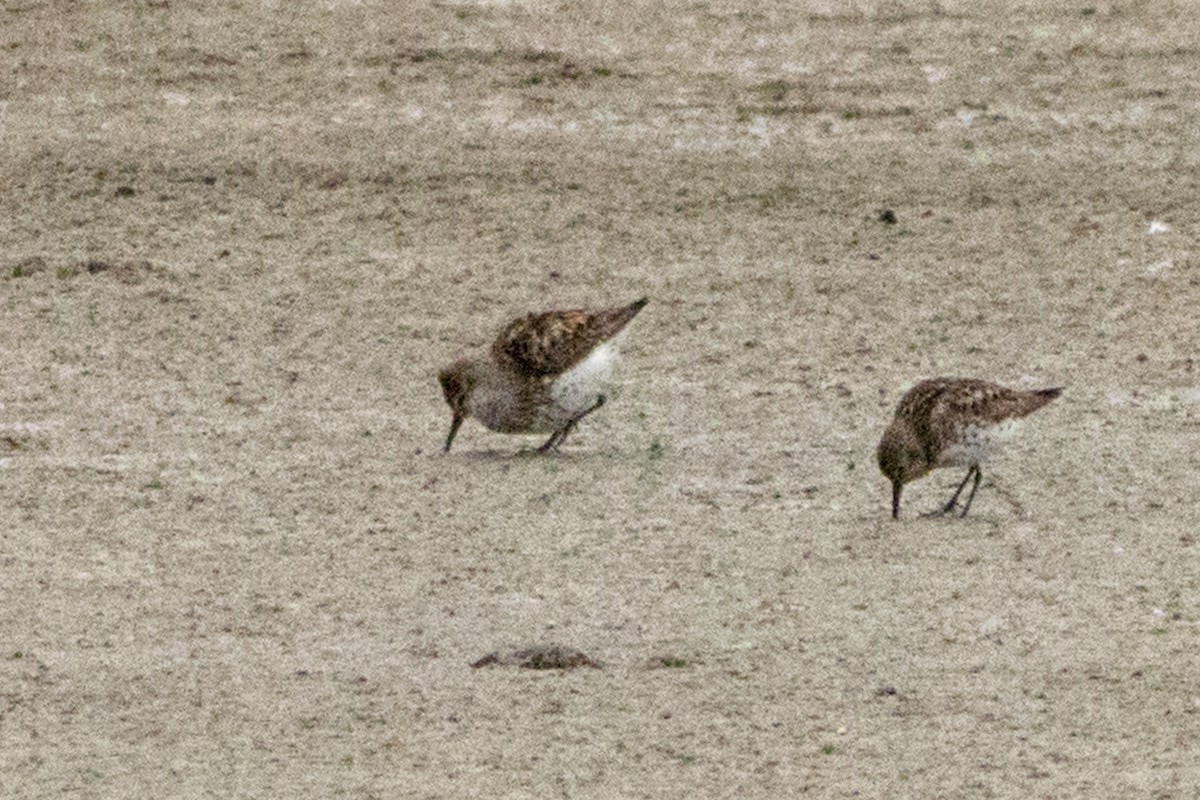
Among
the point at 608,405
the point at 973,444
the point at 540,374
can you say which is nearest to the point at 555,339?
the point at 540,374

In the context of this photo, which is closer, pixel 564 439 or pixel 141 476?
pixel 141 476

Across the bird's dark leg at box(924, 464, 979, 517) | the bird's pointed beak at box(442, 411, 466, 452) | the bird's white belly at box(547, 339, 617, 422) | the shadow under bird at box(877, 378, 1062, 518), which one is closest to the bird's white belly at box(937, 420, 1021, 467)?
the shadow under bird at box(877, 378, 1062, 518)

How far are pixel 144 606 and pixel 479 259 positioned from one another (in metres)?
5.70

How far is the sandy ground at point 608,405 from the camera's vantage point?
30.4ft

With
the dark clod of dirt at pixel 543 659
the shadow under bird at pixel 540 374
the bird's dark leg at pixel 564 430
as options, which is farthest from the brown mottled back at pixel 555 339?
the dark clod of dirt at pixel 543 659

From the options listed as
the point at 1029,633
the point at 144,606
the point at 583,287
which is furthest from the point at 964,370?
the point at 144,606

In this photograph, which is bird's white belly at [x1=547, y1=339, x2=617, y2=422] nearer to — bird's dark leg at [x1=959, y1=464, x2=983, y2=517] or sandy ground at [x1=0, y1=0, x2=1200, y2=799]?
sandy ground at [x1=0, y1=0, x2=1200, y2=799]

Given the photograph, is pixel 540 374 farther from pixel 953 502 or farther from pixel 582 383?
pixel 953 502

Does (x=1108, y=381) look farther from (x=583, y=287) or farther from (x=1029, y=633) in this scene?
(x=1029, y=633)

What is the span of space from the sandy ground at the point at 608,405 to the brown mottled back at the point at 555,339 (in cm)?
50

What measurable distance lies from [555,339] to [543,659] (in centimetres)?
366

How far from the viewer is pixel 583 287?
15.8 metres

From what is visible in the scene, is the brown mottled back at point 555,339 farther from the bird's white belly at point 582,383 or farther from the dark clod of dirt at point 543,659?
the dark clod of dirt at point 543,659

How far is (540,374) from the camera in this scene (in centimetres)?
1327
